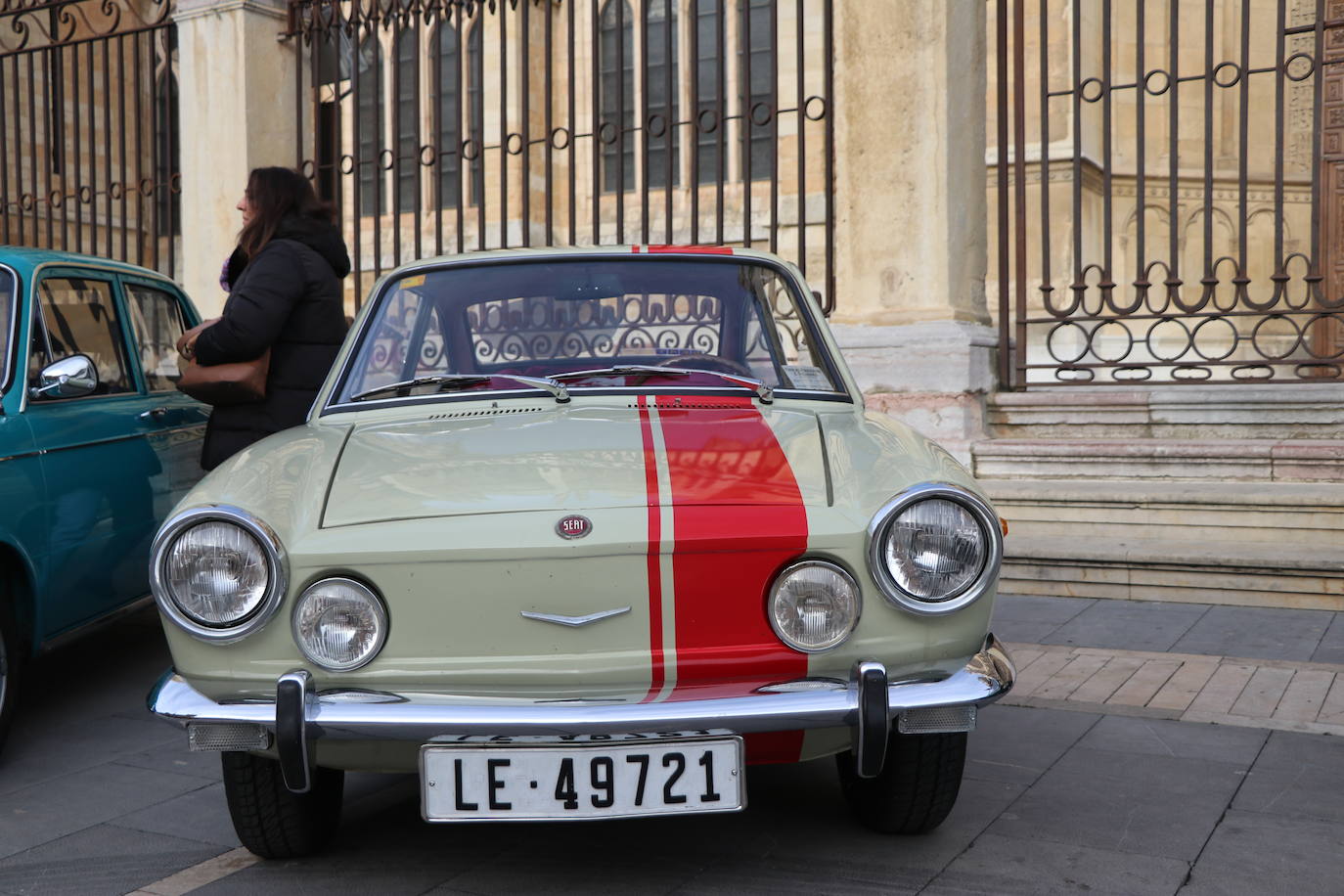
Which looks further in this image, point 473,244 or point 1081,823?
point 473,244

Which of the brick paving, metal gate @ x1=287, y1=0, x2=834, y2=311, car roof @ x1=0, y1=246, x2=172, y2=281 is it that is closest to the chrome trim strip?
the brick paving

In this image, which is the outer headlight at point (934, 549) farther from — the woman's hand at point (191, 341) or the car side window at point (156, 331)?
the car side window at point (156, 331)

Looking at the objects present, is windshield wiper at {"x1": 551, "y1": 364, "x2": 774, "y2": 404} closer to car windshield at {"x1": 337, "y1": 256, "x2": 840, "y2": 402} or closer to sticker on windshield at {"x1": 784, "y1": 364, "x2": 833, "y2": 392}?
car windshield at {"x1": 337, "y1": 256, "x2": 840, "y2": 402}

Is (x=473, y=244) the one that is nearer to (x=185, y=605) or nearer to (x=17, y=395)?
(x=17, y=395)

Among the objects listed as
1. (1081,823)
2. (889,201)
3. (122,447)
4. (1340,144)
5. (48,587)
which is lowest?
(1081,823)

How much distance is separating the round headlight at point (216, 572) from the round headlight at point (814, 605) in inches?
41.4

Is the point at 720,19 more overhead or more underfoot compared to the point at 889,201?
more overhead

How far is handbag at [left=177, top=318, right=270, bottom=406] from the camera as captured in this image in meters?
4.69

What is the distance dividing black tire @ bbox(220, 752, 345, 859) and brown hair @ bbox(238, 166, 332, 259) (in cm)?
254

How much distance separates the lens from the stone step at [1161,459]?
6887mm

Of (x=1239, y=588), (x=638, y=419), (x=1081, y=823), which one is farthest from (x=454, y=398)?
(x=1239, y=588)

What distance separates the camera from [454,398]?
11.5 feet

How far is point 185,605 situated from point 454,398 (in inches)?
41.4

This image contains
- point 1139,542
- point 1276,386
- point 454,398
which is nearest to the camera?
point 454,398
